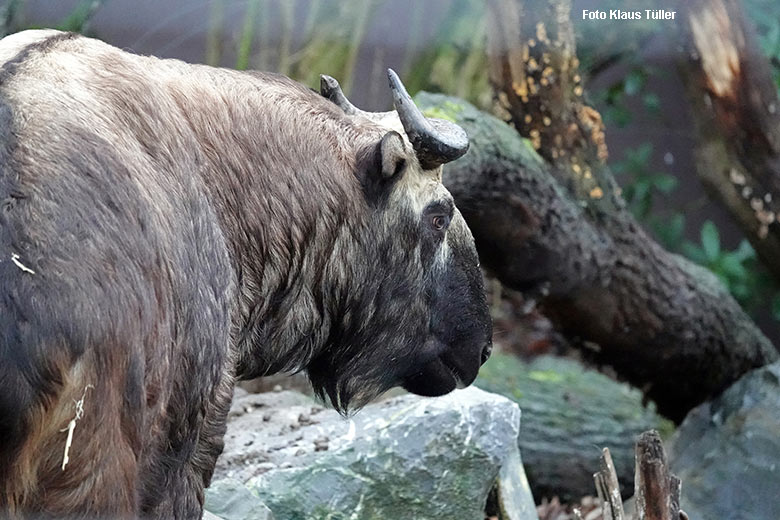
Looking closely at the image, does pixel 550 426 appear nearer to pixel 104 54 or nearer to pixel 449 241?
pixel 449 241

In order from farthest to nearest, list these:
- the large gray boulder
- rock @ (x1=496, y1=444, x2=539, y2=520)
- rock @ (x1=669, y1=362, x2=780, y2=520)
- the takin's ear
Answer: rock @ (x1=669, y1=362, x2=780, y2=520), rock @ (x1=496, y1=444, x2=539, y2=520), the large gray boulder, the takin's ear

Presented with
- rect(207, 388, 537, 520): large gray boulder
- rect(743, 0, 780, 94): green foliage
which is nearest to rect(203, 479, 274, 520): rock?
rect(207, 388, 537, 520): large gray boulder

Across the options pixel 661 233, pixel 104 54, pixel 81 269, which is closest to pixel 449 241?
pixel 104 54

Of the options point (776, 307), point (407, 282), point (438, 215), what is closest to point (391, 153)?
point (438, 215)

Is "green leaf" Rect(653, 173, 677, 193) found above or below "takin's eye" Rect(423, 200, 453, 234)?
below

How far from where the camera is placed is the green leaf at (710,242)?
618 cm

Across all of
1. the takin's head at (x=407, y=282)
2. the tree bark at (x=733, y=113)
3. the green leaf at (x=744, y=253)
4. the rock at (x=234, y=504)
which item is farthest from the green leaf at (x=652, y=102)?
the rock at (x=234, y=504)

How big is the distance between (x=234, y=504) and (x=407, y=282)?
3.20 feet

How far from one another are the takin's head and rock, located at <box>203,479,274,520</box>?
47 centimetres

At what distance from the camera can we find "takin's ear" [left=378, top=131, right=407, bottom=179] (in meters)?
2.48

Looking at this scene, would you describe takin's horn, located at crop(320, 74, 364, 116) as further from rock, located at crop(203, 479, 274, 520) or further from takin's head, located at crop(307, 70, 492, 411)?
rock, located at crop(203, 479, 274, 520)

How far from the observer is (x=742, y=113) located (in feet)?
16.4

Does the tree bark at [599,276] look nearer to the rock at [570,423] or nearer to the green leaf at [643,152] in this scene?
the rock at [570,423]

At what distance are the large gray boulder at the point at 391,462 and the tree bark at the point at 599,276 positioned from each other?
0.94m
